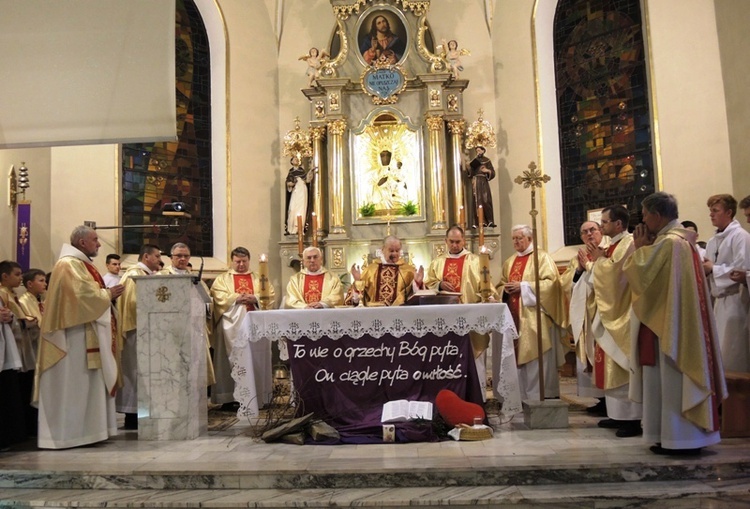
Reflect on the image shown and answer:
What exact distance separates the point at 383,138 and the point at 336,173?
1.04 meters

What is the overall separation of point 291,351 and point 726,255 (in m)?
4.14

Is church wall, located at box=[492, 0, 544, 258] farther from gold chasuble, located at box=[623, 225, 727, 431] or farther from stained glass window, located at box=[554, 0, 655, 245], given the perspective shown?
gold chasuble, located at box=[623, 225, 727, 431]

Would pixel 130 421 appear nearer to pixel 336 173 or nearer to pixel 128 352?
pixel 128 352

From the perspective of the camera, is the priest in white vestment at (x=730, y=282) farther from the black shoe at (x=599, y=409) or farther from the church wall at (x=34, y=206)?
the church wall at (x=34, y=206)

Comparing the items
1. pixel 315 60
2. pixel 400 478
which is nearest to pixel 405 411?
pixel 400 478

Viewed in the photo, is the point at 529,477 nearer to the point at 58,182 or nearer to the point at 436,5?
the point at 58,182

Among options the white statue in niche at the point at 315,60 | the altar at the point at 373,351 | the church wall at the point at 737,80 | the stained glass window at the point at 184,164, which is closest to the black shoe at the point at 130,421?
the altar at the point at 373,351

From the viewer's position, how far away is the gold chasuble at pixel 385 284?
7359 mm

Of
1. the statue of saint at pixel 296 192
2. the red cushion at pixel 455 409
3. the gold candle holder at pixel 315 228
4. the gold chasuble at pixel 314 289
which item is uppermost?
the statue of saint at pixel 296 192

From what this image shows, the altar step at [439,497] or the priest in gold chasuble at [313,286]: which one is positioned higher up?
the priest in gold chasuble at [313,286]

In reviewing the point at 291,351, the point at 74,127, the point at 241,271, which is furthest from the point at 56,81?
the point at 291,351

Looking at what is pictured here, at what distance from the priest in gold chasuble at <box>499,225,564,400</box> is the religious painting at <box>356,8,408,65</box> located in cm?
550

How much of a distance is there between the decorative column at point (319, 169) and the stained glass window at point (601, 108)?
4074 millimetres

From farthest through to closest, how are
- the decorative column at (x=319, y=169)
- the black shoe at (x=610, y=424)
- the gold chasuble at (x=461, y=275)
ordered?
the decorative column at (x=319, y=169)
the gold chasuble at (x=461, y=275)
the black shoe at (x=610, y=424)
